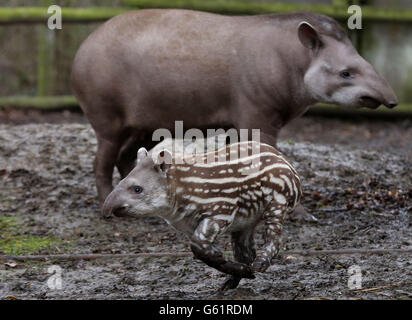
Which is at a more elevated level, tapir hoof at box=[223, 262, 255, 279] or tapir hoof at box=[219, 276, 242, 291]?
tapir hoof at box=[223, 262, 255, 279]

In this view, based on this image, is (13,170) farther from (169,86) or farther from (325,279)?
(325,279)

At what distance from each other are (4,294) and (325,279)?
1934 mm

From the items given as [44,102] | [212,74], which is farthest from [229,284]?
[44,102]

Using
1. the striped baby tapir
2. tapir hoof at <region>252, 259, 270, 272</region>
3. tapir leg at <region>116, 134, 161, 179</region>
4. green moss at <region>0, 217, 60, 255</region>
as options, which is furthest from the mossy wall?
tapir hoof at <region>252, 259, 270, 272</region>

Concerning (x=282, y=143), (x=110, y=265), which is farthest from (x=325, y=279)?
(x=282, y=143)

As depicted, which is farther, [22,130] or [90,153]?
[22,130]

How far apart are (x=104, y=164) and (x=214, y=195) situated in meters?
2.58

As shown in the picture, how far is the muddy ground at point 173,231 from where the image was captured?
176 inches

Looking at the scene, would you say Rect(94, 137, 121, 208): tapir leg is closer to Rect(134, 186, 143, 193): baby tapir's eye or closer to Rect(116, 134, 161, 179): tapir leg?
Rect(116, 134, 161, 179): tapir leg

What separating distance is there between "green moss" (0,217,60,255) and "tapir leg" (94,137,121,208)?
743 mm

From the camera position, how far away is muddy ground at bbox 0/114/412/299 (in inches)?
176

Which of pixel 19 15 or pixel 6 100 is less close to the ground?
pixel 19 15

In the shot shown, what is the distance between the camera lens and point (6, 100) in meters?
11.0
